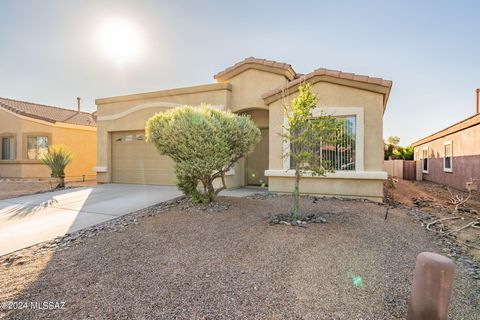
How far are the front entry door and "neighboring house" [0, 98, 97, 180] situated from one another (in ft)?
37.4

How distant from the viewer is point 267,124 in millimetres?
11188

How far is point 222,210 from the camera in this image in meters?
6.37

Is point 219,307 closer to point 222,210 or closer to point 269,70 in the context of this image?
point 222,210

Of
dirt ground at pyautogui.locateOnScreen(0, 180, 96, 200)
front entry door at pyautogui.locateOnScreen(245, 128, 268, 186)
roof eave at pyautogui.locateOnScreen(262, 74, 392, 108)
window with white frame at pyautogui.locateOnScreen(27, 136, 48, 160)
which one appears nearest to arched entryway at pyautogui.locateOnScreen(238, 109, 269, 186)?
front entry door at pyautogui.locateOnScreen(245, 128, 268, 186)

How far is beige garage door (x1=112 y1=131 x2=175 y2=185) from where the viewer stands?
39.2 feet

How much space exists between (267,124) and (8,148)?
17.6 meters

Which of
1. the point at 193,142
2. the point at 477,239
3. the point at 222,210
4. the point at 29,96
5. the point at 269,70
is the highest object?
the point at 29,96

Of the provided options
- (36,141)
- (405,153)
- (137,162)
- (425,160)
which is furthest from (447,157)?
(36,141)

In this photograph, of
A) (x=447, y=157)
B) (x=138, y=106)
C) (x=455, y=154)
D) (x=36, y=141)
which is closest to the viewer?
(x=138, y=106)

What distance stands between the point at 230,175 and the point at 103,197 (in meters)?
4.66

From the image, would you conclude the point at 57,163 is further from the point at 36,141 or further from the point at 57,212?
the point at 36,141

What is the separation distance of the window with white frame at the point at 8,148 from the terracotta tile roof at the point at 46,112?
2.01 meters

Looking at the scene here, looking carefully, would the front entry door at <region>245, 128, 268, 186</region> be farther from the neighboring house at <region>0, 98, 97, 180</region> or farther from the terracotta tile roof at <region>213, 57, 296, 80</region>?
the neighboring house at <region>0, 98, 97, 180</region>

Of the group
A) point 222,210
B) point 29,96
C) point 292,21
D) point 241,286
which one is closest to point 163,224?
point 222,210
